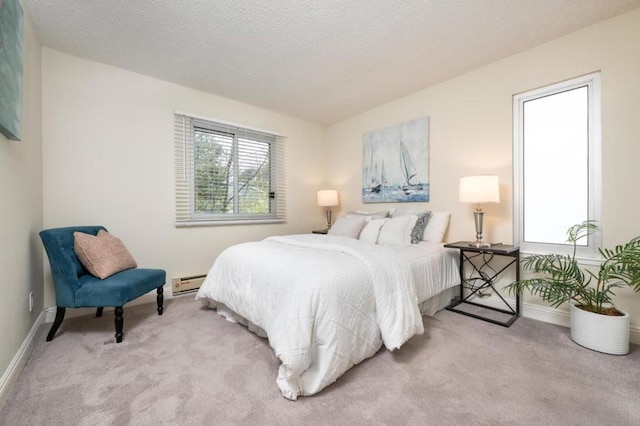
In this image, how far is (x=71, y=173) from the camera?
2514 mm

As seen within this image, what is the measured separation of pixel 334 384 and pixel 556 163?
2.65 metres

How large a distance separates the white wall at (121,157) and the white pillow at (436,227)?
238 centimetres

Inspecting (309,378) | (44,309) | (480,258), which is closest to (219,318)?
(309,378)

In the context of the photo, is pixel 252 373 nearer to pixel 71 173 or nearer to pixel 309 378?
pixel 309 378

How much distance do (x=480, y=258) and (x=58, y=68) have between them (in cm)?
448

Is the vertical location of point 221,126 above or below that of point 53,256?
above

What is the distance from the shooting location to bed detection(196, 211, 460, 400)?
1.45 m

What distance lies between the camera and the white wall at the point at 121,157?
2.45 m

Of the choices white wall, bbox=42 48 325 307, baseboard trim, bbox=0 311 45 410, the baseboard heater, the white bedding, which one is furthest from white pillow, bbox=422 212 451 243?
baseboard trim, bbox=0 311 45 410

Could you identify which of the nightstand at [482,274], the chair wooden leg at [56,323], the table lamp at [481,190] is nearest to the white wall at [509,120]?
the nightstand at [482,274]

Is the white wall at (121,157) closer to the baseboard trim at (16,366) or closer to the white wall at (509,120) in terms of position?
the baseboard trim at (16,366)

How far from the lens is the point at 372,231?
9.71 ft

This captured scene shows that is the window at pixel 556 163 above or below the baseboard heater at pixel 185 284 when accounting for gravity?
above

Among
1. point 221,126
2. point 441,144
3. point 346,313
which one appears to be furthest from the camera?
point 221,126
